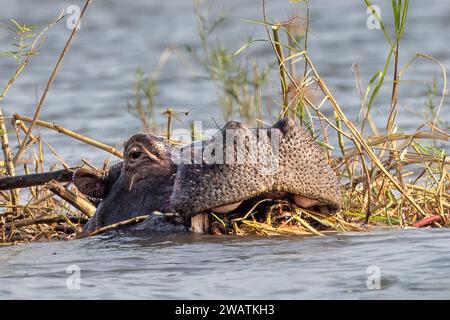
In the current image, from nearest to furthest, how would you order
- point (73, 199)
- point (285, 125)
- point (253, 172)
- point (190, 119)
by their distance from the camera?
1. point (253, 172)
2. point (285, 125)
3. point (73, 199)
4. point (190, 119)

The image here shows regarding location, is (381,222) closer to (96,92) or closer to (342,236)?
(342,236)

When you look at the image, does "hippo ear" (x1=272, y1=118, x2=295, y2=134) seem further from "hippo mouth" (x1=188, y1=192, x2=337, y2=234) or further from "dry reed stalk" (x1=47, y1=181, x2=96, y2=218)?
"dry reed stalk" (x1=47, y1=181, x2=96, y2=218)

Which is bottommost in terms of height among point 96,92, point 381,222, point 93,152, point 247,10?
point 381,222

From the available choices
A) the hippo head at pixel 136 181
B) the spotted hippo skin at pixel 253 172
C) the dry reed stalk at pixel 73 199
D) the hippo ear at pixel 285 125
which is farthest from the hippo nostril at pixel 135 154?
the hippo ear at pixel 285 125

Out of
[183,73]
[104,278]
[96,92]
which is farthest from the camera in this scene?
[183,73]

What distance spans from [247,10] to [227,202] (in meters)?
12.6

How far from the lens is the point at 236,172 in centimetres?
521

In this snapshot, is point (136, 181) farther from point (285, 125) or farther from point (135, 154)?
point (285, 125)

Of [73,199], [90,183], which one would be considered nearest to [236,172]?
[90,183]

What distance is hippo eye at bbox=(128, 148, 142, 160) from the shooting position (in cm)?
588

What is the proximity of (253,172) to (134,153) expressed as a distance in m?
0.92

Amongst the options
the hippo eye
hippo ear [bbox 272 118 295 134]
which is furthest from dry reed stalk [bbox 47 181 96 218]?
hippo ear [bbox 272 118 295 134]
